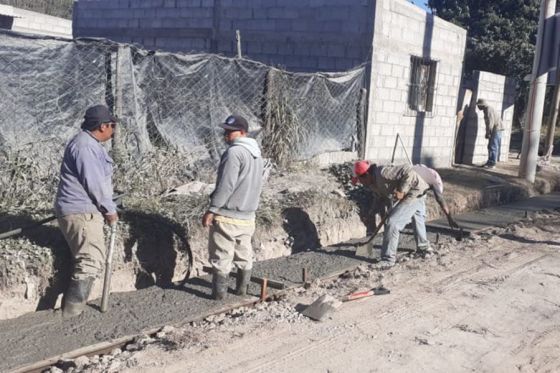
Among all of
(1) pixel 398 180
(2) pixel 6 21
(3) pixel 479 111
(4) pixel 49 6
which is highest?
(4) pixel 49 6

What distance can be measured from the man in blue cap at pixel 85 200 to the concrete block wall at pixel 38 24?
714 inches

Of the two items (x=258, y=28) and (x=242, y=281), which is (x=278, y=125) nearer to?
(x=258, y=28)

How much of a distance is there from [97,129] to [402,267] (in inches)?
151

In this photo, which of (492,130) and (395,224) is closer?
(395,224)

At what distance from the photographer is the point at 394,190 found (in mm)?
7289

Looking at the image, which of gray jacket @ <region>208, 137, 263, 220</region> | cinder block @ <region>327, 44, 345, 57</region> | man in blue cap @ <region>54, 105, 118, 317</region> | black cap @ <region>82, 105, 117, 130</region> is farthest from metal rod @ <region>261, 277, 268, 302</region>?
cinder block @ <region>327, 44, 345, 57</region>

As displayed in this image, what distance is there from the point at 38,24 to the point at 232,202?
20.4 metres

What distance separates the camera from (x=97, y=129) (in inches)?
198

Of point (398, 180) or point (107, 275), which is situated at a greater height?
point (398, 180)

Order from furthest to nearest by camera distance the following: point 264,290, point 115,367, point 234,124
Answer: point 264,290 < point 234,124 < point 115,367

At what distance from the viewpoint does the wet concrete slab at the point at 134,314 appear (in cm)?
464

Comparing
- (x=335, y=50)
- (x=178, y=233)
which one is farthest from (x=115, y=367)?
(x=335, y=50)

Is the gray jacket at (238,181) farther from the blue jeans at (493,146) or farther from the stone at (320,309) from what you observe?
the blue jeans at (493,146)

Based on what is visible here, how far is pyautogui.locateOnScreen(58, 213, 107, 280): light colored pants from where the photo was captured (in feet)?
16.5
